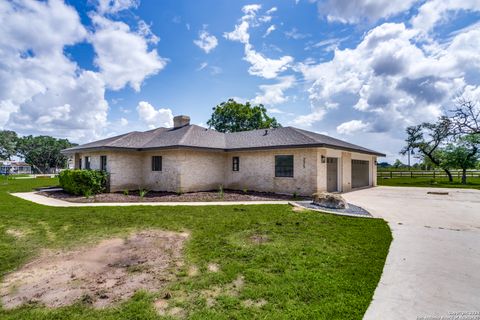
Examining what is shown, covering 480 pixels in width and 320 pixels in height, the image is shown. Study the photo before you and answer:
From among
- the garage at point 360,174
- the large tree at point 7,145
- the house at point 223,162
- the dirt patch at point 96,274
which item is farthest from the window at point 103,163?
the large tree at point 7,145

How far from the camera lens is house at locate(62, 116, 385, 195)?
15484 millimetres

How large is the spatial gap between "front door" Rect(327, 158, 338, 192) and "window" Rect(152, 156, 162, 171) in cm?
1093

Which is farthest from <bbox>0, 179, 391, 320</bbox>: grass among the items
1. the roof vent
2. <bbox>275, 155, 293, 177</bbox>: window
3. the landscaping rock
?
the roof vent

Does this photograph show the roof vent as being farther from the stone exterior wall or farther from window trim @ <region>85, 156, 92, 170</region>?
window trim @ <region>85, 156, 92, 170</region>

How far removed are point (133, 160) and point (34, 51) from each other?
8112mm

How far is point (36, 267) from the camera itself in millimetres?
5105

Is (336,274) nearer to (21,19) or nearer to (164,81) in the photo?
(21,19)

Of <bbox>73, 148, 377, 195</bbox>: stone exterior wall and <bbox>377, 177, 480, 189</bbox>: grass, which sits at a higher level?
<bbox>73, 148, 377, 195</bbox>: stone exterior wall

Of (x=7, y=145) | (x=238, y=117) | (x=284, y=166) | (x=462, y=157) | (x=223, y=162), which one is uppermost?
(x=238, y=117)

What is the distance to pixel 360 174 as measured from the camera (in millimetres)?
22125

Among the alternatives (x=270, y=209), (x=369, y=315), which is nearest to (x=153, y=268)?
(x=369, y=315)

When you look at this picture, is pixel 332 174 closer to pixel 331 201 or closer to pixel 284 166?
pixel 284 166

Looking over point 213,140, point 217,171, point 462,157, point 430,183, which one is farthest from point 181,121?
point 462,157

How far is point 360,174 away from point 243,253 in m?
19.3
